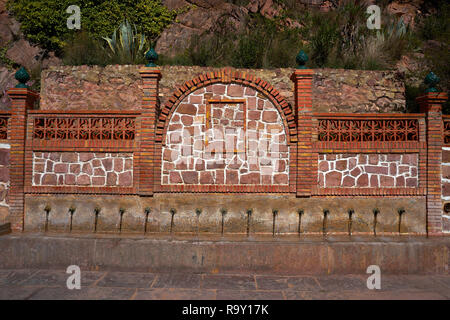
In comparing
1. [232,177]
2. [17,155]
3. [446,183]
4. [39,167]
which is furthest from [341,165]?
[17,155]

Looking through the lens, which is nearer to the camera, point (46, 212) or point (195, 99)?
point (46, 212)

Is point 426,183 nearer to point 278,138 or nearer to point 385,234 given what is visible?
point 385,234

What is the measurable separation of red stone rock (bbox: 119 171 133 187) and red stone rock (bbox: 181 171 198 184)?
3.34 feet

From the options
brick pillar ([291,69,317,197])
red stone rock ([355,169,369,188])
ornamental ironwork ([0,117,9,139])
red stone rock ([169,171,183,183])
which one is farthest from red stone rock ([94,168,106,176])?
red stone rock ([355,169,369,188])

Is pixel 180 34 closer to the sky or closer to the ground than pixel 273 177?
closer to the sky

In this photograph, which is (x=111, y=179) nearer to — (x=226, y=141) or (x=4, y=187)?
(x=4, y=187)

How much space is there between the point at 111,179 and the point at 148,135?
1146mm

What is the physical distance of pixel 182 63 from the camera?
29.4ft

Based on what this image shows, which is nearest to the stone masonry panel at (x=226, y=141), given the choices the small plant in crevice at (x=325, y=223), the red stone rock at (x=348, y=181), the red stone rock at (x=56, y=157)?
the small plant in crevice at (x=325, y=223)

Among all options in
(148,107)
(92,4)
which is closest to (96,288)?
(148,107)

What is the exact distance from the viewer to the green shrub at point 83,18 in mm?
10281

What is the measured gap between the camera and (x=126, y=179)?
5.62 metres

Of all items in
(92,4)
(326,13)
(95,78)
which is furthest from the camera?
(326,13)

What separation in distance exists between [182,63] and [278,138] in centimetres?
481
